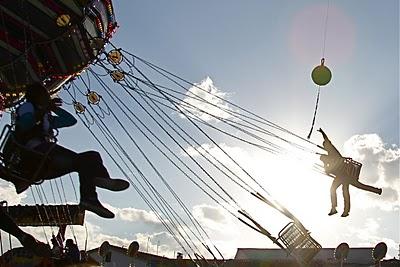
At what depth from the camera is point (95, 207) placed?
7289mm

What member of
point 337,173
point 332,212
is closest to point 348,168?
point 337,173

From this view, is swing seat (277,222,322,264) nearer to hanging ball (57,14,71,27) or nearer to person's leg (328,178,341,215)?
person's leg (328,178,341,215)

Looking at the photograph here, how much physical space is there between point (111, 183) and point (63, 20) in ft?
15.3

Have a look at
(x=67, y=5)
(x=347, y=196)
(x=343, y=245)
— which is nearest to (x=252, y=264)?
(x=343, y=245)

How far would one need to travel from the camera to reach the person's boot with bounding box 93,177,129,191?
23.6ft

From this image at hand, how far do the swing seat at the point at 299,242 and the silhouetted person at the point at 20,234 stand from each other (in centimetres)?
542

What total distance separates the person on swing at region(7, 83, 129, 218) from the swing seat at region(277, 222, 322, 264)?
5.28m

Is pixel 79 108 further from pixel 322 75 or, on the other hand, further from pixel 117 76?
pixel 322 75

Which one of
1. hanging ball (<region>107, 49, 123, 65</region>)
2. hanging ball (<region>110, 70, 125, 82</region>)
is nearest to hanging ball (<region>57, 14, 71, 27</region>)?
hanging ball (<region>107, 49, 123, 65</region>)

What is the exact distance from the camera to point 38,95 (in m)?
7.24

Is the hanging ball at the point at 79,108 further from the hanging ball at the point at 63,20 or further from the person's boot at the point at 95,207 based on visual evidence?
the person's boot at the point at 95,207

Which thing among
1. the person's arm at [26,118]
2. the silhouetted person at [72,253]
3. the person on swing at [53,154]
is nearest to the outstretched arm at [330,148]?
the silhouetted person at [72,253]

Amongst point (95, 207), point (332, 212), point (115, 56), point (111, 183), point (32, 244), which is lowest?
point (32, 244)

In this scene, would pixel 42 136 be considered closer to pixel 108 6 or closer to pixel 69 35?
pixel 69 35
